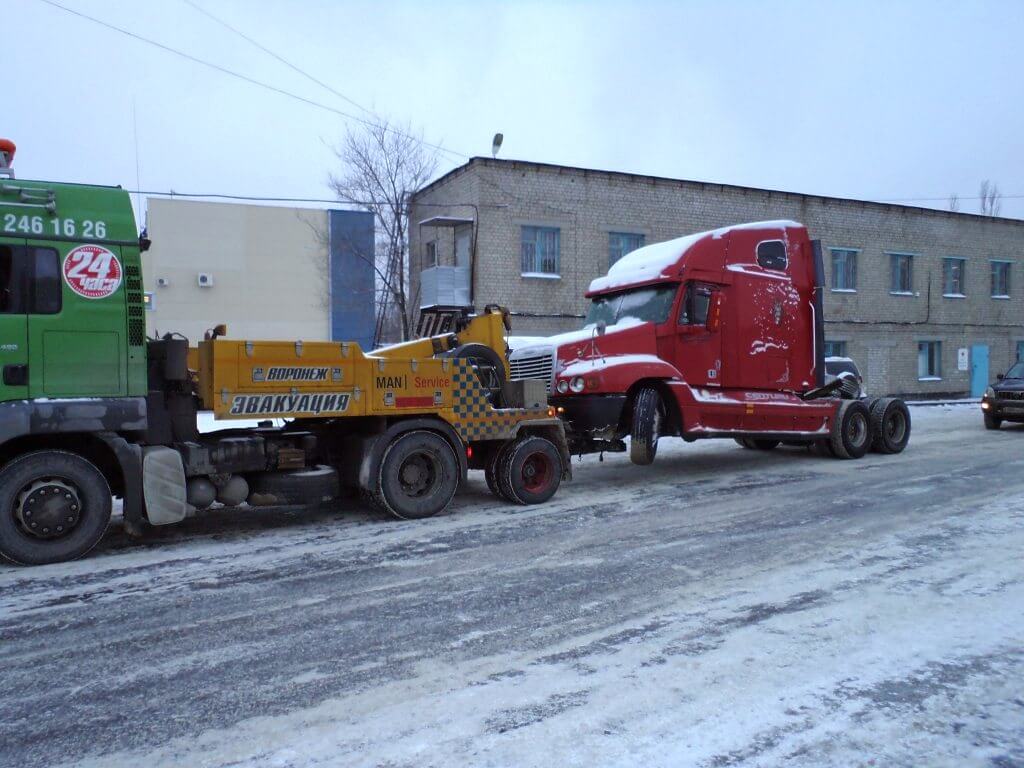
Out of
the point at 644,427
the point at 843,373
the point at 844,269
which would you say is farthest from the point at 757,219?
the point at 644,427

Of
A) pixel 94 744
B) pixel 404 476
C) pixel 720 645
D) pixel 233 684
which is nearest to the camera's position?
pixel 94 744

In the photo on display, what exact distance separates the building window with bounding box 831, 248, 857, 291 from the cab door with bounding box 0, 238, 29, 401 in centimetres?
2777

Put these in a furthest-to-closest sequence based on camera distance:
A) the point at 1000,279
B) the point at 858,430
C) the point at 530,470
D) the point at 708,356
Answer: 1. the point at 1000,279
2. the point at 858,430
3. the point at 708,356
4. the point at 530,470

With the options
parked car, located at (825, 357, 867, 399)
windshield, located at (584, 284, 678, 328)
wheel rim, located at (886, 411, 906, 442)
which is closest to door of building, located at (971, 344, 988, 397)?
parked car, located at (825, 357, 867, 399)

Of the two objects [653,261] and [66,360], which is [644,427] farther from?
[66,360]

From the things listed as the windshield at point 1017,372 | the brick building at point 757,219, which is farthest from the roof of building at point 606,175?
the windshield at point 1017,372

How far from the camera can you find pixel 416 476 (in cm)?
813

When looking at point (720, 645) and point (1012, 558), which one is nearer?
point (720, 645)

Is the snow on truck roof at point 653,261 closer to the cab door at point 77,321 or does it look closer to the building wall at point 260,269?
the cab door at point 77,321

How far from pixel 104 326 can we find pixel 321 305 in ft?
81.3

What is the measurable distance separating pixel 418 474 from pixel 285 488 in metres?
1.39

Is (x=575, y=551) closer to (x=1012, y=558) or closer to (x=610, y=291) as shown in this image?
(x=1012, y=558)

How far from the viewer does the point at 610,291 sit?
38.4ft

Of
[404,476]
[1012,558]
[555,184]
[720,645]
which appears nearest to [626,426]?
[404,476]
